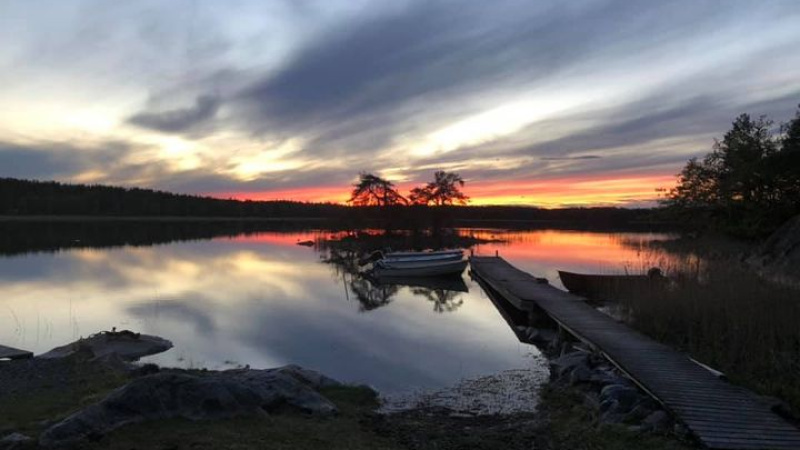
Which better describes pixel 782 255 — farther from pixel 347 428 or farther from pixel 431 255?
pixel 347 428

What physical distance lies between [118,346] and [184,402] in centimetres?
720

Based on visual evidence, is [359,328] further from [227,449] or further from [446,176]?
[446,176]

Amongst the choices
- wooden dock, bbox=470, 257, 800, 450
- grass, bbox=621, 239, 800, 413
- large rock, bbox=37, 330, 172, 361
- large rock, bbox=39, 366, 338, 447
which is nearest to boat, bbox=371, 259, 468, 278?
wooden dock, bbox=470, 257, 800, 450

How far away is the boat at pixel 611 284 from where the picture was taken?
57.6 feet

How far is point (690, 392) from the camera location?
864 cm

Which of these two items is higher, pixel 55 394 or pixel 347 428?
pixel 55 394

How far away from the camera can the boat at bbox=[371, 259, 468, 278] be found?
3409 centimetres

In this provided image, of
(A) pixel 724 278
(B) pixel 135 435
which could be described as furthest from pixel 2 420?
(A) pixel 724 278

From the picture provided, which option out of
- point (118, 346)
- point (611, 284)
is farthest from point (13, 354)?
point (611, 284)

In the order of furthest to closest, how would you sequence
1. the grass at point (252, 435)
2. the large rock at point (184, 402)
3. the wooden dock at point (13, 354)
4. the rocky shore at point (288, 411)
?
the wooden dock at point (13, 354) → the rocky shore at point (288, 411) → the large rock at point (184, 402) → the grass at point (252, 435)

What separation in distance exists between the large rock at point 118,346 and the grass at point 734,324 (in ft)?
37.4

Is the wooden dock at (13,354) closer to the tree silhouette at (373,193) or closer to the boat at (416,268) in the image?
the boat at (416,268)

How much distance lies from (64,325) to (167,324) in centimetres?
297

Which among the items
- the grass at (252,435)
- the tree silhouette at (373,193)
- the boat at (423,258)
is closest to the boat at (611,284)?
the boat at (423,258)
